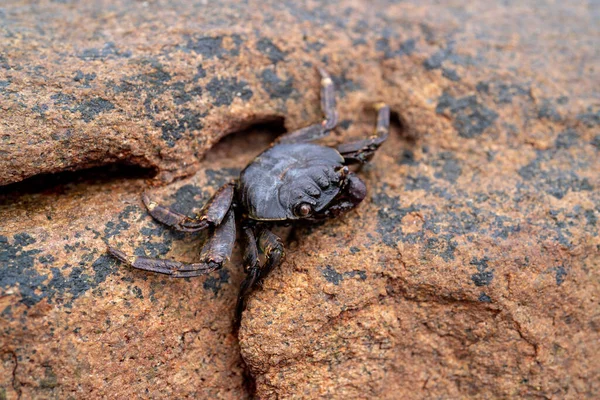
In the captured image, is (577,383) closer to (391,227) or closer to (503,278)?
A: (503,278)

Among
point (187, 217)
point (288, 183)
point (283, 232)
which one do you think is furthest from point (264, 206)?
point (187, 217)

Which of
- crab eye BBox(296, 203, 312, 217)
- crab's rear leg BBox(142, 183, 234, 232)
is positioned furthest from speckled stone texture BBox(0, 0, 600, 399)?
crab eye BBox(296, 203, 312, 217)

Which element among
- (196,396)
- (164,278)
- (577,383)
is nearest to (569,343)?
(577,383)

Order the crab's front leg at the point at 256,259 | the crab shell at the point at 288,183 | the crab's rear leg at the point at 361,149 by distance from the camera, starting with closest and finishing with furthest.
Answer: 1. the crab's front leg at the point at 256,259
2. the crab shell at the point at 288,183
3. the crab's rear leg at the point at 361,149

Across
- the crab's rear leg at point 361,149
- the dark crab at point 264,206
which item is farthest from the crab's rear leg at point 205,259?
the crab's rear leg at point 361,149

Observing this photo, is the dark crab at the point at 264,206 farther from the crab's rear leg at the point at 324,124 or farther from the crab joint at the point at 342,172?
the crab's rear leg at the point at 324,124

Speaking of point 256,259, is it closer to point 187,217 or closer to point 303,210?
point 303,210
